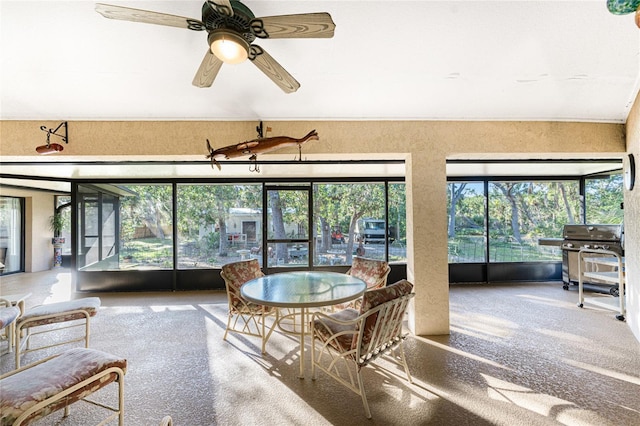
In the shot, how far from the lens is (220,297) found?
4500 mm

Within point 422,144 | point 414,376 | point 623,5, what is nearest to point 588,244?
point 422,144

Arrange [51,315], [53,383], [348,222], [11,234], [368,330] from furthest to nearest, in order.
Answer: [11,234] → [348,222] → [51,315] → [368,330] → [53,383]

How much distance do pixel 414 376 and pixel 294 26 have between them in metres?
2.69

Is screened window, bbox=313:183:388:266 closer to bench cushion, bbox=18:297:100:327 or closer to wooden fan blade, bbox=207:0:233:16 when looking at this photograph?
bench cushion, bbox=18:297:100:327

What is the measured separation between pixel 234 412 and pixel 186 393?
484 mm

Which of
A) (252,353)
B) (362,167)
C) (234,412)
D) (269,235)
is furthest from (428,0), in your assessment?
(269,235)

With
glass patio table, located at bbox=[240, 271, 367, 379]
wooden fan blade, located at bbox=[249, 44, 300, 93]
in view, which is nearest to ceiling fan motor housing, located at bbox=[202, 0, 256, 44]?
wooden fan blade, located at bbox=[249, 44, 300, 93]

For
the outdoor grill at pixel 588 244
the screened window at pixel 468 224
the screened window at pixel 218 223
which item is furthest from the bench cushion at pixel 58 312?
the outdoor grill at pixel 588 244

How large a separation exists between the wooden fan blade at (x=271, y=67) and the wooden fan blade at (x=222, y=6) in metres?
0.20

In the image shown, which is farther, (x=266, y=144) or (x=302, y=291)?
(x=302, y=291)

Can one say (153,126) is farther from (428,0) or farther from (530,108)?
(530,108)

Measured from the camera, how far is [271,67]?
5.24 feet

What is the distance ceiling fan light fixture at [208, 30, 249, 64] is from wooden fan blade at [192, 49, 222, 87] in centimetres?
14

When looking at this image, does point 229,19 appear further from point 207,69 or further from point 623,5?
point 623,5
